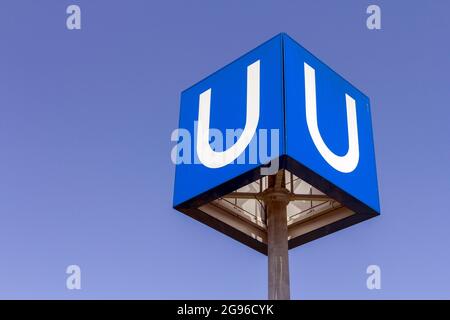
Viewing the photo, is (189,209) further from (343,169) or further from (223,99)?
(343,169)

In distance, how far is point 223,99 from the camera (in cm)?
1225

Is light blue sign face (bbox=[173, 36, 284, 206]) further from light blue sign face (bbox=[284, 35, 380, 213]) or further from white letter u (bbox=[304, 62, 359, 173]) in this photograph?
white letter u (bbox=[304, 62, 359, 173])

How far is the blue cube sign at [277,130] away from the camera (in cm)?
1105

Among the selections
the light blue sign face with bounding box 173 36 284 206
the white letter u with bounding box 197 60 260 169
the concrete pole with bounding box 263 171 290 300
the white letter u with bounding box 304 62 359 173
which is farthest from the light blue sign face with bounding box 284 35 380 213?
the concrete pole with bounding box 263 171 290 300

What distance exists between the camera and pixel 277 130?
10984 millimetres

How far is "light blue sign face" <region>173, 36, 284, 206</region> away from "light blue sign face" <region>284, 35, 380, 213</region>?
27cm

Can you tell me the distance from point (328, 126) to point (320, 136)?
0.43 meters

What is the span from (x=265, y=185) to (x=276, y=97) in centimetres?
288

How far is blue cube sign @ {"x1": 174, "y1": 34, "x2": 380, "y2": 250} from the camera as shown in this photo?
11047mm

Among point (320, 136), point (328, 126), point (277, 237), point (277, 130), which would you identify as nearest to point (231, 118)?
point (277, 130)

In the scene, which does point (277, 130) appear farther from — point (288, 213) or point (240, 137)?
point (288, 213)

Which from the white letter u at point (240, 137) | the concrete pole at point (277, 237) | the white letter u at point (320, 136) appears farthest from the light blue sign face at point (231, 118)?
the concrete pole at point (277, 237)

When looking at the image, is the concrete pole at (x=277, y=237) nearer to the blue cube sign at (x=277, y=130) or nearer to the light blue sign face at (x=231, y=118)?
the blue cube sign at (x=277, y=130)
